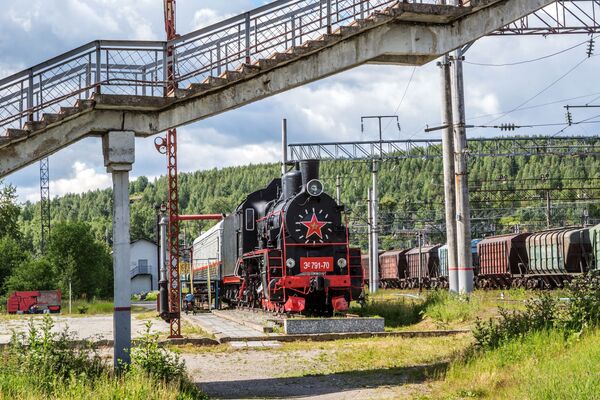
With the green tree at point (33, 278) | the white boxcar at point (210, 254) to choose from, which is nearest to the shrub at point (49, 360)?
the white boxcar at point (210, 254)

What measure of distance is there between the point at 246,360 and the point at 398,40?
23.2 ft

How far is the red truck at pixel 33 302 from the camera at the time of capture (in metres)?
44.7

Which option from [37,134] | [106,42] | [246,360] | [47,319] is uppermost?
[106,42]

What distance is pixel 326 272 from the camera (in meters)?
24.0

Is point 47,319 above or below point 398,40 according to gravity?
below

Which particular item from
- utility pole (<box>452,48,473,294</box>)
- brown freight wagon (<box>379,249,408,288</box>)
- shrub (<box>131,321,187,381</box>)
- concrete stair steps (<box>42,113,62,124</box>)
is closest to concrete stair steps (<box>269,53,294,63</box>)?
concrete stair steps (<box>42,113,62,124</box>)

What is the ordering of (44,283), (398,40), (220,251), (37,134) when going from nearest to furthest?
1. (37,134)
2. (398,40)
3. (220,251)
4. (44,283)

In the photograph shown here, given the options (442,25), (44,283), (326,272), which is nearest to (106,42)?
(442,25)

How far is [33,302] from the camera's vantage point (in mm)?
45062

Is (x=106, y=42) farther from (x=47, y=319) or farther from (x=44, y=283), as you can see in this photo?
(x=44, y=283)

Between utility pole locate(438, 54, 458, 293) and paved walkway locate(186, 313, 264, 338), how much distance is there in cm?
730

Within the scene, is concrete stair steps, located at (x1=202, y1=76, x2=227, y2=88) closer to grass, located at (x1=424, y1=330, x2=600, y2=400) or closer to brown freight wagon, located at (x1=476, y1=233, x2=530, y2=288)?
grass, located at (x1=424, y1=330, x2=600, y2=400)

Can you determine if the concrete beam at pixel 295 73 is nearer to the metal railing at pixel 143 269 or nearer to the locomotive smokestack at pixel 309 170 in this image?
the locomotive smokestack at pixel 309 170

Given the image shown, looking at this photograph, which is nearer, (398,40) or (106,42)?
(106,42)
